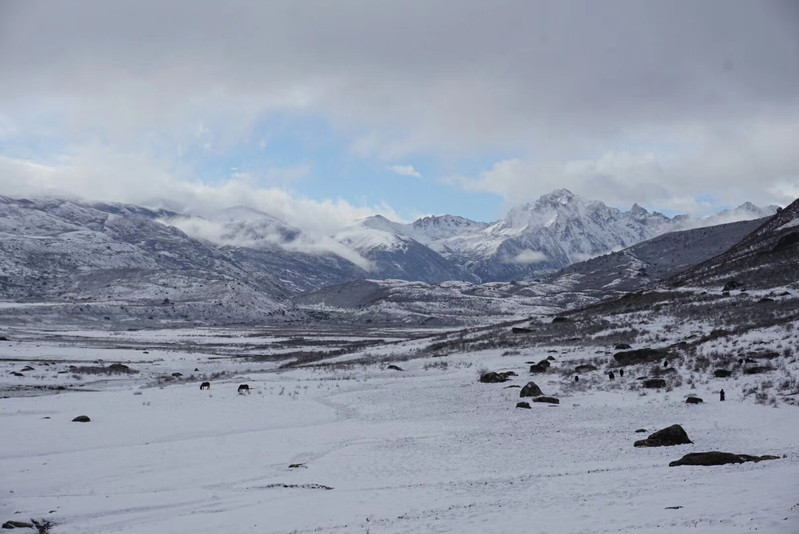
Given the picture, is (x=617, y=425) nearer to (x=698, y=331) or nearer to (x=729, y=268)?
(x=698, y=331)

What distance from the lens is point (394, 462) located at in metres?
21.8

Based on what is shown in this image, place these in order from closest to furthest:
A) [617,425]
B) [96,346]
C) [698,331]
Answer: [617,425] < [698,331] < [96,346]

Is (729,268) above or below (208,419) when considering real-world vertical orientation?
above

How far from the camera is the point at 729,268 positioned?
84.5 metres

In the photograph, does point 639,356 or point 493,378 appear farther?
point 639,356

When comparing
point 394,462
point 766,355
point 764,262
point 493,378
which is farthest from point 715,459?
point 764,262

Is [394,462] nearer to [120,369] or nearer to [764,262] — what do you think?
[120,369]

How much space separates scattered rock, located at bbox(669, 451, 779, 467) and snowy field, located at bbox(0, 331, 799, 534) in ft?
2.63

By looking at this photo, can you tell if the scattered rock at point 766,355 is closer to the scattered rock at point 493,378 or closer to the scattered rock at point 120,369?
the scattered rock at point 493,378

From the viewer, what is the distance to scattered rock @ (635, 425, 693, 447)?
21.2m

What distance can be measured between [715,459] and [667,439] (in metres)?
3.67

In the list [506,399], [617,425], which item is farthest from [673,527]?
[506,399]

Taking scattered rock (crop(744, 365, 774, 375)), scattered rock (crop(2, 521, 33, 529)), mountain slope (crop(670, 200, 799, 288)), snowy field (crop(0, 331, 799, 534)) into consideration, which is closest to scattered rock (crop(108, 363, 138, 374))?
snowy field (crop(0, 331, 799, 534))

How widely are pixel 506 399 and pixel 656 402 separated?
8308 mm
